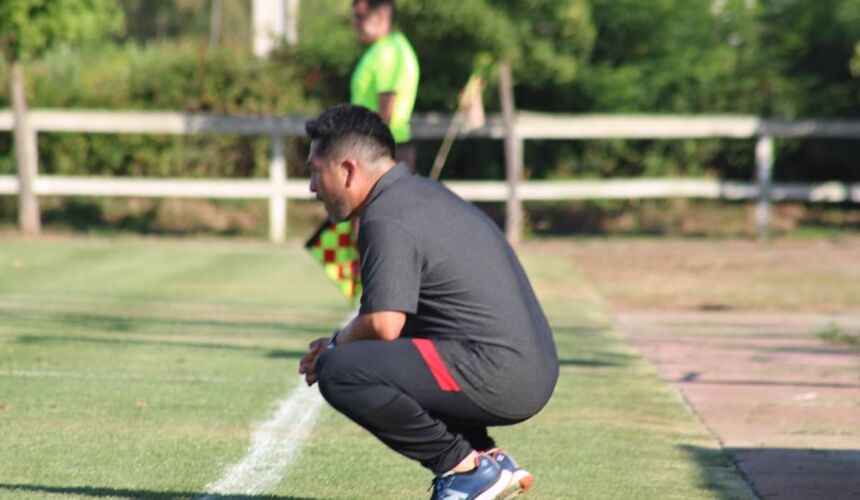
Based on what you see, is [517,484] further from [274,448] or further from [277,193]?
[277,193]

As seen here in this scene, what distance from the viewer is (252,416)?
21.8 ft

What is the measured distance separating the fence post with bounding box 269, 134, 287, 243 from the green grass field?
5.03m

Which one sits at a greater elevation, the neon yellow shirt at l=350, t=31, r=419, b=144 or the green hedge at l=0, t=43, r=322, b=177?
the neon yellow shirt at l=350, t=31, r=419, b=144

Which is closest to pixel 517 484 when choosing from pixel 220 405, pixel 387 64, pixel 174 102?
pixel 220 405

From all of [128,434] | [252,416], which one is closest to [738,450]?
[252,416]

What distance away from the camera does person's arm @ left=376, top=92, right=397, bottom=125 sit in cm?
865

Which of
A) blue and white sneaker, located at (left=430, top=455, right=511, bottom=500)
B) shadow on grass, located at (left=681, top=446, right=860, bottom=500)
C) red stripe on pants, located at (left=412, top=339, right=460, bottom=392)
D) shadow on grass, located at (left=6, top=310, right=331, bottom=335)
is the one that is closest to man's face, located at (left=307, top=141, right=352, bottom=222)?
red stripe on pants, located at (left=412, top=339, right=460, bottom=392)

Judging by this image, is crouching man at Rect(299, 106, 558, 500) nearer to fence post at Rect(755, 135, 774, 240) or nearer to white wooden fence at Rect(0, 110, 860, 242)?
white wooden fence at Rect(0, 110, 860, 242)

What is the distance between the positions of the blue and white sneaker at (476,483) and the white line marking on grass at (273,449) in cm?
83

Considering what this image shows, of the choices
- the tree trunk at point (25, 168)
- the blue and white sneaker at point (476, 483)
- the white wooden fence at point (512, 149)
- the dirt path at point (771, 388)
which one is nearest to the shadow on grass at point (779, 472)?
the dirt path at point (771, 388)

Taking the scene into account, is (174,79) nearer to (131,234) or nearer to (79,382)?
(131,234)

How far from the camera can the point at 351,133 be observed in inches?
178

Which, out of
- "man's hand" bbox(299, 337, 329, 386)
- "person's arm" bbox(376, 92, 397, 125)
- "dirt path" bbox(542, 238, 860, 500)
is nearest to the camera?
"man's hand" bbox(299, 337, 329, 386)

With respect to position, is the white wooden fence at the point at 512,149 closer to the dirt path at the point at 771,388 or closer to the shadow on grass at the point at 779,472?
the dirt path at the point at 771,388
